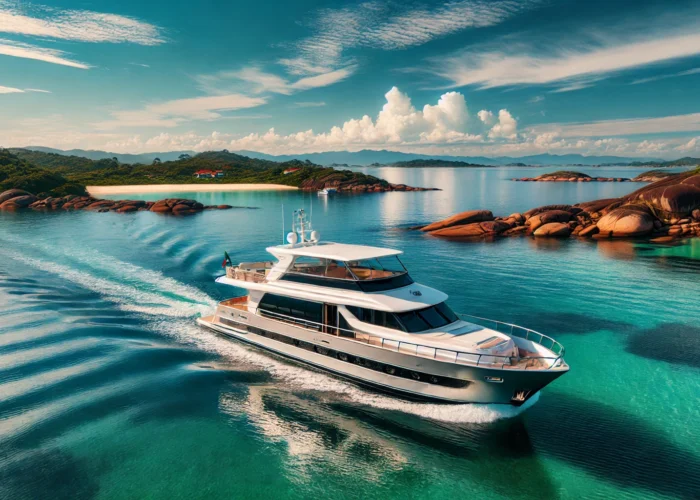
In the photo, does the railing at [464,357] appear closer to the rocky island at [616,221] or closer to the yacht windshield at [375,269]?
the yacht windshield at [375,269]

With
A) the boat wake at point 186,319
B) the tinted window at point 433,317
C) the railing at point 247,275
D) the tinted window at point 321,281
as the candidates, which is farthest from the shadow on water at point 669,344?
the railing at point 247,275

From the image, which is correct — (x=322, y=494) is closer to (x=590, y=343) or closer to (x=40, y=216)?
(x=590, y=343)

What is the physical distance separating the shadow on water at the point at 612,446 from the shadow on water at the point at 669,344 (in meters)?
6.21

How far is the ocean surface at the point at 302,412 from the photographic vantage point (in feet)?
37.5

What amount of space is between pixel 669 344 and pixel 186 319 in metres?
24.6

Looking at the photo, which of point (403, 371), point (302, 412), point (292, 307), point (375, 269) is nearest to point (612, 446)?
point (403, 371)

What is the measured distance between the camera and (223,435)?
524 inches

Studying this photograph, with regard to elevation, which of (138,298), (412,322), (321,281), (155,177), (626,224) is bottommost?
(138,298)

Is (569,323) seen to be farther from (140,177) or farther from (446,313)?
(140,177)

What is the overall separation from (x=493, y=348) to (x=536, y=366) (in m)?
1.43

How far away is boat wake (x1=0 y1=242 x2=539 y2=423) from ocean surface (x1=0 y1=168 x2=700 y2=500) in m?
0.11

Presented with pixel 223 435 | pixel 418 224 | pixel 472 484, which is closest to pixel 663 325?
pixel 472 484

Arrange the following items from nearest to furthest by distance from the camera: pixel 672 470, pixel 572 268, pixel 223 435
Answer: pixel 672 470
pixel 223 435
pixel 572 268

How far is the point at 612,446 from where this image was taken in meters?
12.7
